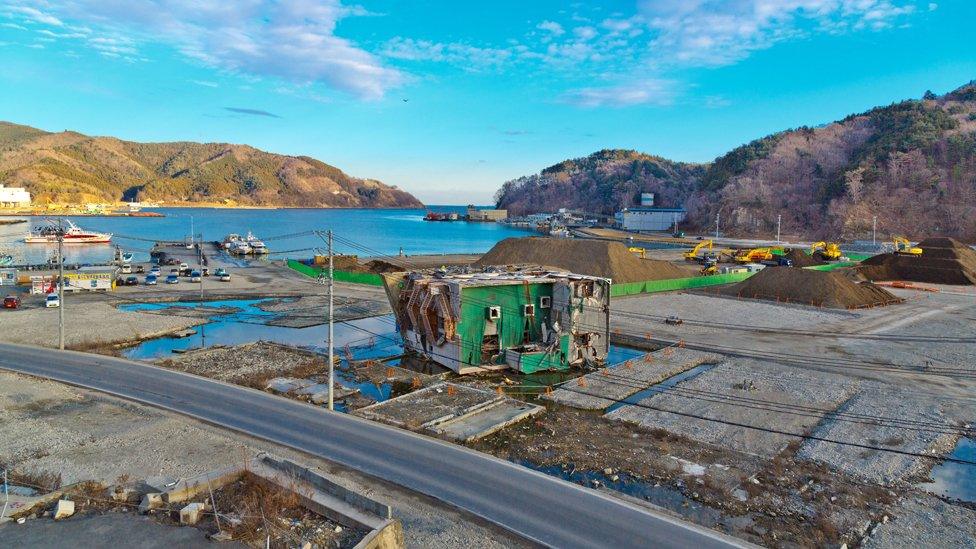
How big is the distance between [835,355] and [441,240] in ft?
444

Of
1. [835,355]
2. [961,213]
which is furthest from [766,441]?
[961,213]

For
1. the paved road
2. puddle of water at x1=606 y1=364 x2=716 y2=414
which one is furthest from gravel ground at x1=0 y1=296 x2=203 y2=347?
puddle of water at x1=606 y1=364 x2=716 y2=414

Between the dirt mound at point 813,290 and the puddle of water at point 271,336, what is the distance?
124 ft

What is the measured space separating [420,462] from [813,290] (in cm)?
4974

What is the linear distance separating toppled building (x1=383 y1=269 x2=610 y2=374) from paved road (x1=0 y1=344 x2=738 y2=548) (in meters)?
10.4

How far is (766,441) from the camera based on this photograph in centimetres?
2209

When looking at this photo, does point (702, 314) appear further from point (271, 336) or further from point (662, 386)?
point (271, 336)

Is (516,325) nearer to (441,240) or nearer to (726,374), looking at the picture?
(726,374)

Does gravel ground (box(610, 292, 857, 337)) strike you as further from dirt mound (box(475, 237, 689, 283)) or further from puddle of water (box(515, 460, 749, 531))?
puddle of water (box(515, 460, 749, 531))

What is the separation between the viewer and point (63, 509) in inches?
563

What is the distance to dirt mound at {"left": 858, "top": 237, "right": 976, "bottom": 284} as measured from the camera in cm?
7144

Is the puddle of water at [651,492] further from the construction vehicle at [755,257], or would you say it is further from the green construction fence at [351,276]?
the construction vehicle at [755,257]

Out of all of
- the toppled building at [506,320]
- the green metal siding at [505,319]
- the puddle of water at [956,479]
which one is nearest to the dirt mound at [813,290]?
the toppled building at [506,320]

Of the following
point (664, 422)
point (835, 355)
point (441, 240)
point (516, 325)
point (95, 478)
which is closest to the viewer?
point (95, 478)
